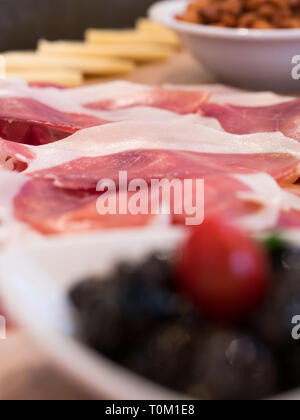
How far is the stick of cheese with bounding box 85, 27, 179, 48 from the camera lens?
185 cm

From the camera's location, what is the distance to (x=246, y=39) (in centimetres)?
139

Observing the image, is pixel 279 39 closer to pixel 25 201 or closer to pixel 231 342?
pixel 25 201

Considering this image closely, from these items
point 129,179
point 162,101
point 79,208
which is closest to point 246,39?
point 162,101

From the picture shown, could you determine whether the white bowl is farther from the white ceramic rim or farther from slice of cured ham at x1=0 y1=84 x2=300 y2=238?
the white ceramic rim

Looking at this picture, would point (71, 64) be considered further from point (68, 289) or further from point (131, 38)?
point (68, 289)

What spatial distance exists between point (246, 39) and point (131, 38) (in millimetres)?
569

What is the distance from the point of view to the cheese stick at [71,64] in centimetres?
158

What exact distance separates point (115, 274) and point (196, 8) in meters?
1.20

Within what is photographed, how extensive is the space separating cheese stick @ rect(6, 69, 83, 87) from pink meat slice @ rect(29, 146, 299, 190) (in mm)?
645

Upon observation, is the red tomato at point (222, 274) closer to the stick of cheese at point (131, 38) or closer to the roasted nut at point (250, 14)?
the roasted nut at point (250, 14)

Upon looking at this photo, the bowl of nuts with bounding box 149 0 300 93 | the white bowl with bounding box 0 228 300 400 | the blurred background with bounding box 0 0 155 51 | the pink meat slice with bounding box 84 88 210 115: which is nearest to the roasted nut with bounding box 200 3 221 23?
the bowl of nuts with bounding box 149 0 300 93

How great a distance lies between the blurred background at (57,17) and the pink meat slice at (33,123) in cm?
101
